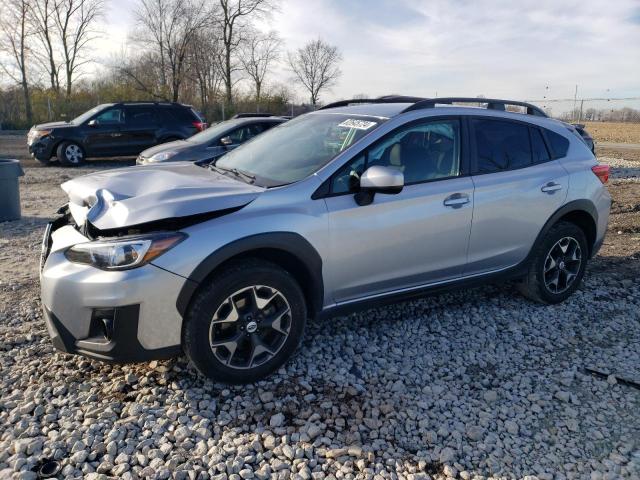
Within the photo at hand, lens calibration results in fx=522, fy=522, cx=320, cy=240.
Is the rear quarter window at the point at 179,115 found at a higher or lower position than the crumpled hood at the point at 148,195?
higher

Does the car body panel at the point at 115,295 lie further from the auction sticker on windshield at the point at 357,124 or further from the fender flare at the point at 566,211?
the fender flare at the point at 566,211

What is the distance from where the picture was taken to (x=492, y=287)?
5094 mm

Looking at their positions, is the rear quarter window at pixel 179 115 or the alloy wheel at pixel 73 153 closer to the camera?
the alloy wheel at pixel 73 153

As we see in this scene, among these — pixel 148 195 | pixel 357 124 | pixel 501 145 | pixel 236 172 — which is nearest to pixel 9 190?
pixel 236 172

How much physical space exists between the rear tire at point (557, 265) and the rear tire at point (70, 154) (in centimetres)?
1261

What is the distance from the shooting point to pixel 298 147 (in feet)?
12.9

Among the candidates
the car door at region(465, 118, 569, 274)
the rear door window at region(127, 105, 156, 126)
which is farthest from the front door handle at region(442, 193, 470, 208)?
the rear door window at region(127, 105, 156, 126)

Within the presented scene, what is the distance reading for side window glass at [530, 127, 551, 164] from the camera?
4.41 meters

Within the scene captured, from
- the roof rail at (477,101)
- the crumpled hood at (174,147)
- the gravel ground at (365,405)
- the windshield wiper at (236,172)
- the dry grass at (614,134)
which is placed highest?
the dry grass at (614,134)

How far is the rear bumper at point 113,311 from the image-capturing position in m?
2.78

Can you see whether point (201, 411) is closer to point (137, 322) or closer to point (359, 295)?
point (137, 322)

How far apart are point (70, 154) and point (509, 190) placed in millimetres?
12691

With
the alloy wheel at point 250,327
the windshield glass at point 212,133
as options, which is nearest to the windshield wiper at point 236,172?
the alloy wheel at point 250,327

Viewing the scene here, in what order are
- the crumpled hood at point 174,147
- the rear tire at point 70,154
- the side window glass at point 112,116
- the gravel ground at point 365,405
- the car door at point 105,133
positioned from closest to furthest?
the gravel ground at point 365,405 < the crumpled hood at point 174,147 < the rear tire at point 70,154 < the car door at point 105,133 < the side window glass at point 112,116
